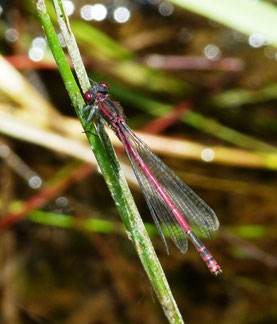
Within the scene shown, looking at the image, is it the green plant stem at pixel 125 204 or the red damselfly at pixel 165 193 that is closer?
the green plant stem at pixel 125 204

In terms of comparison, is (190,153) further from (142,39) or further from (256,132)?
(142,39)

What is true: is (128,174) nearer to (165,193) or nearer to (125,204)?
(165,193)

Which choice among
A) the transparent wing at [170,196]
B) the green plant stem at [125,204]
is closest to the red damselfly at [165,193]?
the transparent wing at [170,196]

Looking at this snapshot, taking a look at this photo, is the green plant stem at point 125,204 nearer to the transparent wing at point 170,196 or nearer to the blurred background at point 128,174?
the transparent wing at point 170,196

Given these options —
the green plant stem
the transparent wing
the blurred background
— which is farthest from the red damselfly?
the green plant stem

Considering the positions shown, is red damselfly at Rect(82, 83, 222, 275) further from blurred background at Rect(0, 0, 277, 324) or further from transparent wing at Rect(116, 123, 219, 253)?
blurred background at Rect(0, 0, 277, 324)

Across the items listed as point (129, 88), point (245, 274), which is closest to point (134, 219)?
point (245, 274)

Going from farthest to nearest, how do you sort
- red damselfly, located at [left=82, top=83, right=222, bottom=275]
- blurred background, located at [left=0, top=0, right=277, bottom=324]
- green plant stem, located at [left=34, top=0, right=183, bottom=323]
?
blurred background, located at [left=0, top=0, right=277, bottom=324], red damselfly, located at [left=82, top=83, right=222, bottom=275], green plant stem, located at [left=34, top=0, right=183, bottom=323]
